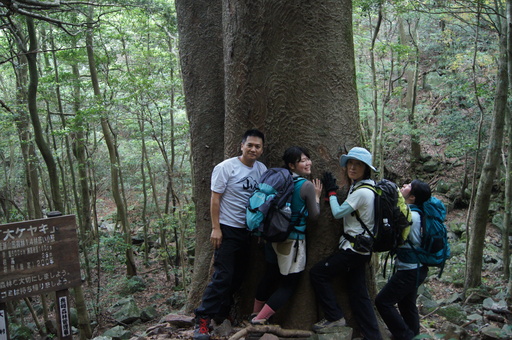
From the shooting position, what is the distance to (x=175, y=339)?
159 inches

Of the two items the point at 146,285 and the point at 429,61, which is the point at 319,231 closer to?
the point at 146,285

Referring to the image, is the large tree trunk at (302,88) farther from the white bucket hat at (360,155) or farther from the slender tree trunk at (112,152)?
the slender tree trunk at (112,152)

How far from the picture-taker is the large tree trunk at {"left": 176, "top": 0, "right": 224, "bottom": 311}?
5.15m

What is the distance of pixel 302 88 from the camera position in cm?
391

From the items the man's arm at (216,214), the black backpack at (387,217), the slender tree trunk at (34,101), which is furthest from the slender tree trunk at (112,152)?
the black backpack at (387,217)

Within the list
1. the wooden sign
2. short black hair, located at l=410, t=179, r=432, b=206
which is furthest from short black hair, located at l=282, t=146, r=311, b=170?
the wooden sign

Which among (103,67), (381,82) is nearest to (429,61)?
(381,82)

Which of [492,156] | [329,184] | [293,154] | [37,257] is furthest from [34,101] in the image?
[492,156]

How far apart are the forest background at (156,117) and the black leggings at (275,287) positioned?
1487 millimetres

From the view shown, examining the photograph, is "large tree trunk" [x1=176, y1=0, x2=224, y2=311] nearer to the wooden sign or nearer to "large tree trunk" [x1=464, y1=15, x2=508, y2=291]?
the wooden sign

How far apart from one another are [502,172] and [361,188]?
45.1ft

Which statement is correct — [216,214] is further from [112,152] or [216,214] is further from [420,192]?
[112,152]

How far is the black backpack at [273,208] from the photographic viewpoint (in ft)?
11.2

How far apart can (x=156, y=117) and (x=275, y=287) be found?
12.7 meters
